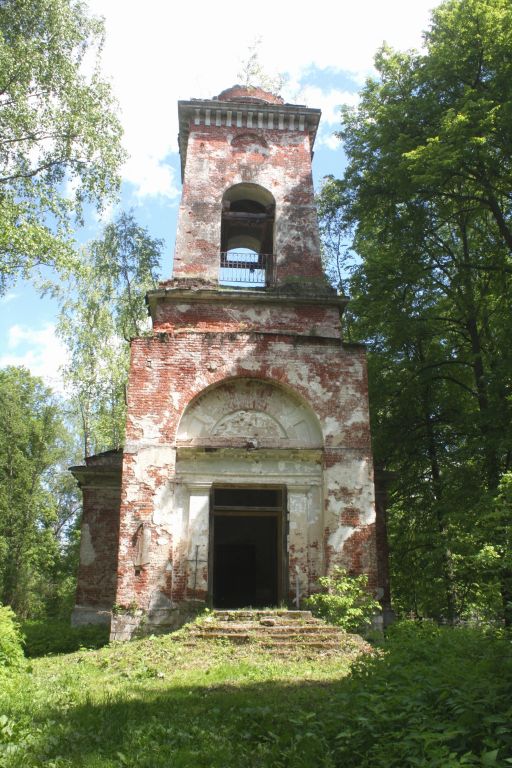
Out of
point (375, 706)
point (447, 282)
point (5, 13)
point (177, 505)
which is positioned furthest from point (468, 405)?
point (5, 13)

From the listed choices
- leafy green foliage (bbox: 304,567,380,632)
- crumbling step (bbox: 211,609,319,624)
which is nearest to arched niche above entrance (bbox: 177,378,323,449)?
leafy green foliage (bbox: 304,567,380,632)

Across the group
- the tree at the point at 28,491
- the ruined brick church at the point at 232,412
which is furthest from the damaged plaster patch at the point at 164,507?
the tree at the point at 28,491

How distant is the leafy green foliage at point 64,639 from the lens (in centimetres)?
1149

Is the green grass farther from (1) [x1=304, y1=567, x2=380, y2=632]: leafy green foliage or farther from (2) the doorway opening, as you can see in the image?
(2) the doorway opening

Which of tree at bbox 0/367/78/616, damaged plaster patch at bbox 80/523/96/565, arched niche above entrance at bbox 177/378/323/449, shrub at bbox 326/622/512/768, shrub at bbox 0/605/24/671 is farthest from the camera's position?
tree at bbox 0/367/78/616

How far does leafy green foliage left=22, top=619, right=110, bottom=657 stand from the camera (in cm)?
1149

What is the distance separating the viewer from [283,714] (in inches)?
235

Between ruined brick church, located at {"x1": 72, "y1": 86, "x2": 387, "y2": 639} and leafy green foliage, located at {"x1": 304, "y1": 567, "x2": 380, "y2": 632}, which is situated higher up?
ruined brick church, located at {"x1": 72, "y1": 86, "x2": 387, "y2": 639}

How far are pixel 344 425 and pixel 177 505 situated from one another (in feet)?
11.4

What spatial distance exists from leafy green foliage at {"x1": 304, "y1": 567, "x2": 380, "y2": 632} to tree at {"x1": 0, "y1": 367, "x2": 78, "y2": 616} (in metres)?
19.1

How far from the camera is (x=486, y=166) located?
13.8m

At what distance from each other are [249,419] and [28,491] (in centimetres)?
1989

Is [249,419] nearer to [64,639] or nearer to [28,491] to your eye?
[64,639]

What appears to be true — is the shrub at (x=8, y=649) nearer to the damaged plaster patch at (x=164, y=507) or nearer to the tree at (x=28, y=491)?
the damaged plaster patch at (x=164, y=507)
